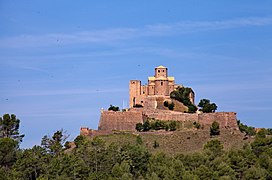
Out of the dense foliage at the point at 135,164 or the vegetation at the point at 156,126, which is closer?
the dense foliage at the point at 135,164

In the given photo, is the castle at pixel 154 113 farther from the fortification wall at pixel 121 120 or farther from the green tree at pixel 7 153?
the green tree at pixel 7 153

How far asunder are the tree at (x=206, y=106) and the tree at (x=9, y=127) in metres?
23.6

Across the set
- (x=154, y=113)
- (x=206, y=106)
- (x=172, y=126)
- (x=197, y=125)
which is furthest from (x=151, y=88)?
(x=197, y=125)

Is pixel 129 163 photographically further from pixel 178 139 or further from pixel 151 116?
pixel 151 116

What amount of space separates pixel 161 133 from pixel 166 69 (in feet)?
38.0

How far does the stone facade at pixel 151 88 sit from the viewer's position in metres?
90.2

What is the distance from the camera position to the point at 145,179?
201 ft

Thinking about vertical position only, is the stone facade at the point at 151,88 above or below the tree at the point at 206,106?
above

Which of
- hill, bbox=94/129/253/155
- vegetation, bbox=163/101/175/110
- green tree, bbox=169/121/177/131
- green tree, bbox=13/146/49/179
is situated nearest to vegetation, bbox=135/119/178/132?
green tree, bbox=169/121/177/131

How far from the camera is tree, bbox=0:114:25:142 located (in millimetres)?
Answer: 78162

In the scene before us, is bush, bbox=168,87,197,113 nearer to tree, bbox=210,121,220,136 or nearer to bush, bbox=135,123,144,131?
tree, bbox=210,121,220,136

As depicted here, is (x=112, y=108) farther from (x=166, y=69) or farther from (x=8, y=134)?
(x=8, y=134)

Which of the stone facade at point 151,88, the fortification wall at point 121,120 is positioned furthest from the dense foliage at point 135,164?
the stone facade at point 151,88

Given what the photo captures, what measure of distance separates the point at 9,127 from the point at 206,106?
25.2 meters
